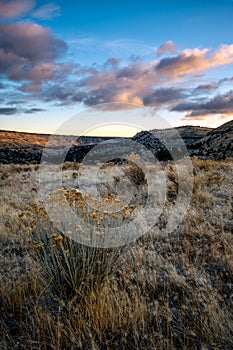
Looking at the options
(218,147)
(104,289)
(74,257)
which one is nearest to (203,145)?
(218,147)

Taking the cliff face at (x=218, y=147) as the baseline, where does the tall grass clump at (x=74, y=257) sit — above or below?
below

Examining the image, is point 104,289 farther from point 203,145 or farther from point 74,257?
point 203,145

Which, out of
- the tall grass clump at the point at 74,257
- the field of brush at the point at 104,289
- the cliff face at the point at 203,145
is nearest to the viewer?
the field of brush at the point at 104,289

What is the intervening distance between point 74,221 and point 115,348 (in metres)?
1.25

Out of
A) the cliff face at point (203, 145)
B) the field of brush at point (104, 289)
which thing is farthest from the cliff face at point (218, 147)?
the field of brush at point (104, 289)

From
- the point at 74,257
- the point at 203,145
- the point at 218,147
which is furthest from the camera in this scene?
the point at 203,145

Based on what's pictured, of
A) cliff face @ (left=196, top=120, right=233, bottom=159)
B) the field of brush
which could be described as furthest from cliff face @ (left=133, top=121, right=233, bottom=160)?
the field of brush

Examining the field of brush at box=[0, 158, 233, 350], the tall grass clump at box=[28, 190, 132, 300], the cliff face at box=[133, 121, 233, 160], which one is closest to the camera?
the field of brush at box=[0, 158, 233, 350]

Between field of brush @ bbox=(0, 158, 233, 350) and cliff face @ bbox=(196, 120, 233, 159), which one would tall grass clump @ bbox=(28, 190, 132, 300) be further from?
cliff face @ bbox=(196, 120, 233, 159)

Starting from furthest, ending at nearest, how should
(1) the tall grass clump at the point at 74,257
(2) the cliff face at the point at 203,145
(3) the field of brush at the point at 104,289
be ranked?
(2) the cliff face at the point at 203,145 < (1) the tall grass clump at the point at 74,257 < (3) the field of brush at the point at 104,289

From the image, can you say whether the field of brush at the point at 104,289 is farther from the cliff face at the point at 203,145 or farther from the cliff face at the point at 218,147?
the cliff face at the point at 218,147

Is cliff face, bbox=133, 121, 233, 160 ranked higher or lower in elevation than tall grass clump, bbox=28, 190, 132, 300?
higher

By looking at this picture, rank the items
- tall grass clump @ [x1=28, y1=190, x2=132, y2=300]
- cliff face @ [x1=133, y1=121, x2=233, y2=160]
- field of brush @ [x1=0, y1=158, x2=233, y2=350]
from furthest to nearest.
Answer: cliff face @ [x1=133, y1=121, x2=233, y2=160] → tall grass clump @ [x1=28, y1=190, x2=132, y2=300] → field of brush @ [x1=0, y1=158, x2=233, y2=350]

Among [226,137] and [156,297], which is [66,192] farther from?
[226,137]
